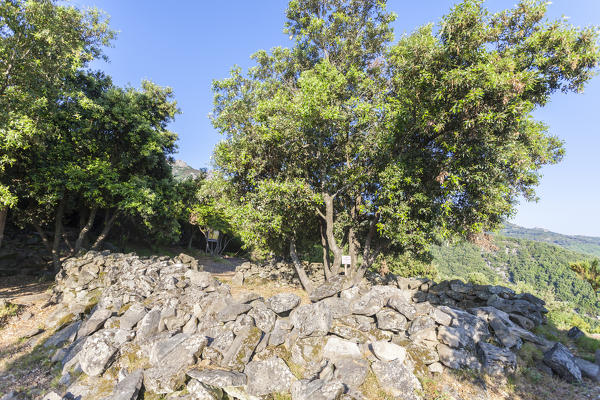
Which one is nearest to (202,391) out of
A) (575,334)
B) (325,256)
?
(325,256)

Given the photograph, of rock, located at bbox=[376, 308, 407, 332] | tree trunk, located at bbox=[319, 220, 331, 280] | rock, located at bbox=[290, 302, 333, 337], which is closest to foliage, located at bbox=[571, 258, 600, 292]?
rock, located at bbox=[376, 308, 407, 332]

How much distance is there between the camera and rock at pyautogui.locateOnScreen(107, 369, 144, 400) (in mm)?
5836

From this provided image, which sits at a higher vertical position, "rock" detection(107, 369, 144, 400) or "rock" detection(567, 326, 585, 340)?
"rock" detection(107, 369, 144, 400)

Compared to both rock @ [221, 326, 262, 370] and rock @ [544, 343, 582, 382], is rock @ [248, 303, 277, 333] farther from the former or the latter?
rock @ [544, 343, 582, 382]

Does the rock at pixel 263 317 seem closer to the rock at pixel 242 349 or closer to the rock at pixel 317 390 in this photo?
the rock at pixel 242 349

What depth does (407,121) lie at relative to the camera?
10.1 metres

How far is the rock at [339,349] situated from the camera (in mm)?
6908

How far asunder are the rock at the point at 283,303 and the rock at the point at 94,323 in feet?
20.8

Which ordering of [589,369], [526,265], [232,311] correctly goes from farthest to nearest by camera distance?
[526,265] < [232,311] < [589,369]

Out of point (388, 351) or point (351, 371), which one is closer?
point (351, 371)

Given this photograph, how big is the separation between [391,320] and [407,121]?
754 centimetres

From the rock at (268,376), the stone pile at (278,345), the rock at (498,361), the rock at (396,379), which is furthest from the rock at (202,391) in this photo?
the rock at (498,361)

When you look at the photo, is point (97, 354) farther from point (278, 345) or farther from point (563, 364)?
point (563, 364)

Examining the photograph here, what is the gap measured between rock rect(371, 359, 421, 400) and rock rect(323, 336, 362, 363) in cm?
57
